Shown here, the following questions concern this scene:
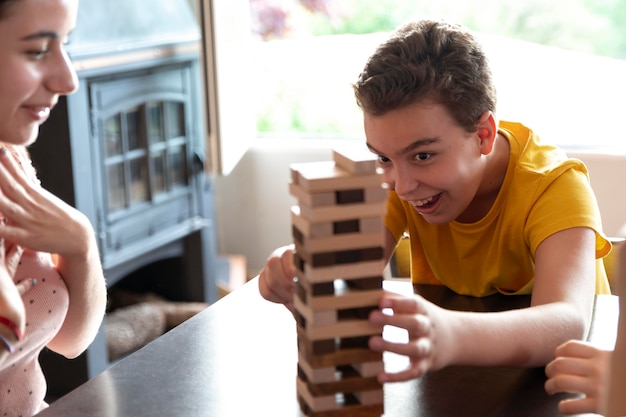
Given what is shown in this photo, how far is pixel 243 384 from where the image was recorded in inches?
49.4

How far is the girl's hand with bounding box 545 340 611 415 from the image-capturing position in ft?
3.73

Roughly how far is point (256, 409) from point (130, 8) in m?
2.33

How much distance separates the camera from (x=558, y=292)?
4.58 feet

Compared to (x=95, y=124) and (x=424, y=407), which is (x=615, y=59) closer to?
(x=95, y=124)

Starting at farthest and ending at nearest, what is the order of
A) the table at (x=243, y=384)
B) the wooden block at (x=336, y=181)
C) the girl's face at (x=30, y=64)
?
the girl's face at (x=30, y=64), the table at (x=243, y=384), the wooden block at (x=336, y=181)

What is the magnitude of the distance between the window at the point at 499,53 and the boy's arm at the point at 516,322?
2236 millimetres

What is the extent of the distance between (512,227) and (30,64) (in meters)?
0.90

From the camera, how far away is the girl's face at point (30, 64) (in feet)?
4.28

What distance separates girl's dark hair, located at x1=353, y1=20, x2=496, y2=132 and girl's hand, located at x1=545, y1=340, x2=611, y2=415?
521 mm

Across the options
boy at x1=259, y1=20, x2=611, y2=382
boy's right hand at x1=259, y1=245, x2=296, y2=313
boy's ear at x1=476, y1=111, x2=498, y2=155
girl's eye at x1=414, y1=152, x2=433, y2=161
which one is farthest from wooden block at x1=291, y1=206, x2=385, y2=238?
boy's ear at x1=476, y1=111, x2=498, y2=155

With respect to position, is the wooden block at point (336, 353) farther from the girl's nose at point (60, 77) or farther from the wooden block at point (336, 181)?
the girl's nose at point (60, 77)

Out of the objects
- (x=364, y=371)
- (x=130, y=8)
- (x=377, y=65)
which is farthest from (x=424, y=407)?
(x=130, y=8)

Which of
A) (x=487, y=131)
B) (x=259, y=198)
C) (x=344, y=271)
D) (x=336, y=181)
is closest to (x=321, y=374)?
(x=344, y=271)

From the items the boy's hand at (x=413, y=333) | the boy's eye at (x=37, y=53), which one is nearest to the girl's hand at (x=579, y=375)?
the boy's hand at (x=413, y=333)
